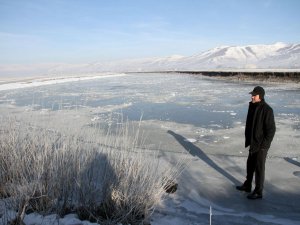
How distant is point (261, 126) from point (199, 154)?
9.21ft

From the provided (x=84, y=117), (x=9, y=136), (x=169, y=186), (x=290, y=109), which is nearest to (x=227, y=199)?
(x=169, y=186)

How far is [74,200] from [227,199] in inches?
86.2

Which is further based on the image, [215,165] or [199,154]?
[199,154]

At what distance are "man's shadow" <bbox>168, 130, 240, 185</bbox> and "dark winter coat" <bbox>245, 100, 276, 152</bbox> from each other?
102cm

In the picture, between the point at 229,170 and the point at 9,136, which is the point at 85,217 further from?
the point at 229,170

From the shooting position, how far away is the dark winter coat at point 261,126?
5.32 m

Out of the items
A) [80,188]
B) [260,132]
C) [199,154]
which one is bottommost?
[199,154]

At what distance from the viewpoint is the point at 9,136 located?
5.87 meters

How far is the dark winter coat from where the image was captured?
5320 millimetres

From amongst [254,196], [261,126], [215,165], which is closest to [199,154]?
[215,165]

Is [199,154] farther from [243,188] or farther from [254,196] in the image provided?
[254,196]

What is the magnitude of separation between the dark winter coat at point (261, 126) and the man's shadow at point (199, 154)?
1023 millimetres

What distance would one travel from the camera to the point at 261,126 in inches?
211

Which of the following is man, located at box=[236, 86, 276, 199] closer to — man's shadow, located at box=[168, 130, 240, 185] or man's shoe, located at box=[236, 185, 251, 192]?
man's shoe, located at box=[236, 185, 251, 192]
